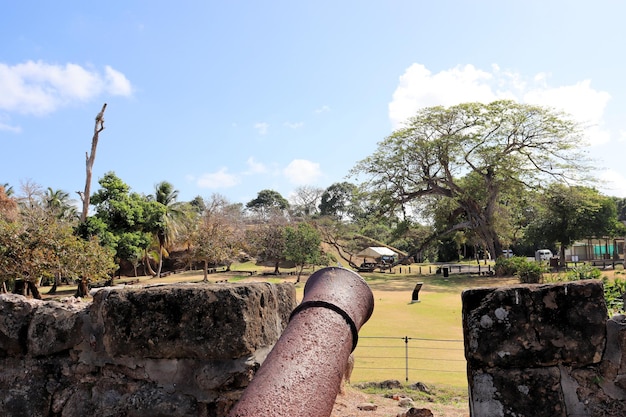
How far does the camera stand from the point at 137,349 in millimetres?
2877

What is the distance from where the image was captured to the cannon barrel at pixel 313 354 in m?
1.86

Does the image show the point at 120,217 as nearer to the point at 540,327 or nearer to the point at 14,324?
the point at 14,324

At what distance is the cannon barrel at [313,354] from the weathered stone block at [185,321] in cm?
39

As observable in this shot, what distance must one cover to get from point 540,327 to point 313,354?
3.51 feet

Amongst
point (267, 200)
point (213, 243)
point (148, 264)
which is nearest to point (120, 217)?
point (213, 243)

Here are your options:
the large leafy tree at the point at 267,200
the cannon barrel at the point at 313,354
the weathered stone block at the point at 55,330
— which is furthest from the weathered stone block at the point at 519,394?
the large leafy tree at the point at 267,200

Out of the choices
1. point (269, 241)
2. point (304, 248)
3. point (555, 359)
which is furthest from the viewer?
point (269, 241)

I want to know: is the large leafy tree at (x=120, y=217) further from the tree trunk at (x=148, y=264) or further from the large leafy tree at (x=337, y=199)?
the large leafy tree at (x=337, y=199)

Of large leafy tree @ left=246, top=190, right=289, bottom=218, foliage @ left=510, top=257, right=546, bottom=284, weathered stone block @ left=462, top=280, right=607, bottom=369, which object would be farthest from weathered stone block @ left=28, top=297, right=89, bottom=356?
large leafy tree @ left=246, top=190, right=289, bottom=218

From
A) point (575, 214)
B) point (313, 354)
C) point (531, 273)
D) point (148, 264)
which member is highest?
point (575, 214)

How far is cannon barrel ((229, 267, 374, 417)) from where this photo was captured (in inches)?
73.2

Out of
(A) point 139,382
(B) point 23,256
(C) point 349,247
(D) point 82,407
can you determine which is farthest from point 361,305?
(C) point 349,247

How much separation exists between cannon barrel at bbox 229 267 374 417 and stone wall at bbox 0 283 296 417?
19.0 inches

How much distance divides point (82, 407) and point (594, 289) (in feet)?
9.43
